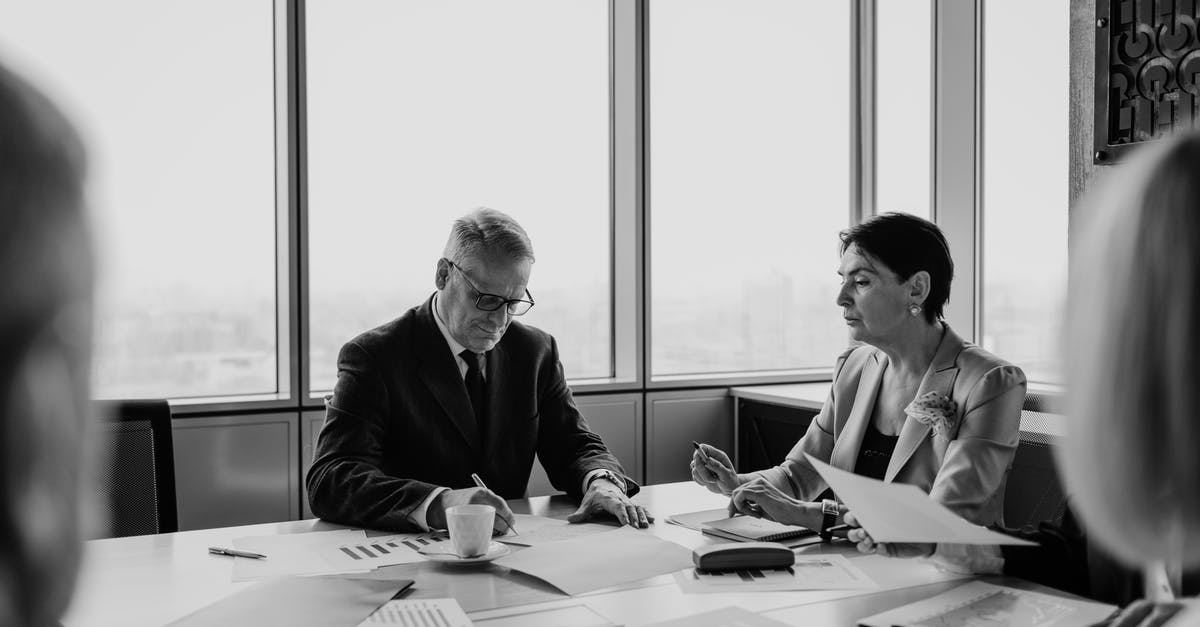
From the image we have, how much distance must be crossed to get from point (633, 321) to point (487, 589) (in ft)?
9.29

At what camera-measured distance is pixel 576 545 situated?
197 centimetres

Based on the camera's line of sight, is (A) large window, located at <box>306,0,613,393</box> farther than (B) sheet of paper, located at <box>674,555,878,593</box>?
Yes

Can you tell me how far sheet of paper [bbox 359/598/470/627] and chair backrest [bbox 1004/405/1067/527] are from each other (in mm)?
2423

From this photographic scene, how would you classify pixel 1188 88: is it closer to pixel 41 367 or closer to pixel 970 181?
pixel 970 181

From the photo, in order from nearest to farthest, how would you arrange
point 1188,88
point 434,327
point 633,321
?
→ point 434,327
point 1188,88
point 633,321

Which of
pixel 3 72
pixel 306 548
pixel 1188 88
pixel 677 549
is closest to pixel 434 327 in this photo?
pixel 306 548

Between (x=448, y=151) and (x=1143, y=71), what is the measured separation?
102 inches

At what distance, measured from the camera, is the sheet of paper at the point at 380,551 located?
1.87m

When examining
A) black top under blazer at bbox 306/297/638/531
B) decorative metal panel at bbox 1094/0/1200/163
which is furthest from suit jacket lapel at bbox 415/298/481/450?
decorative metal panel at bbox 1094/0/1200/163

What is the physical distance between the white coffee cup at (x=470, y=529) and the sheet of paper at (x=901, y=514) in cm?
64

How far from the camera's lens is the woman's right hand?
7.70ft

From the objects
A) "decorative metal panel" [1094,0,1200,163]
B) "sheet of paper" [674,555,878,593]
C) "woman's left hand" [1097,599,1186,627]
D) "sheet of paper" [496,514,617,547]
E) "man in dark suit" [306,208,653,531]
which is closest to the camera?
"woman's left hand" [1097,599,1186,627]

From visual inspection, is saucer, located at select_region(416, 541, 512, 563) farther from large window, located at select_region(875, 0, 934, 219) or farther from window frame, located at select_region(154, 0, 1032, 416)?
large window, located at select_region(875, 0, 934, 219)

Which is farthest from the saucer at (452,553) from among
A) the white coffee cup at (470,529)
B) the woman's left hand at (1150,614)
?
the woman's left hand at (1150,614)
